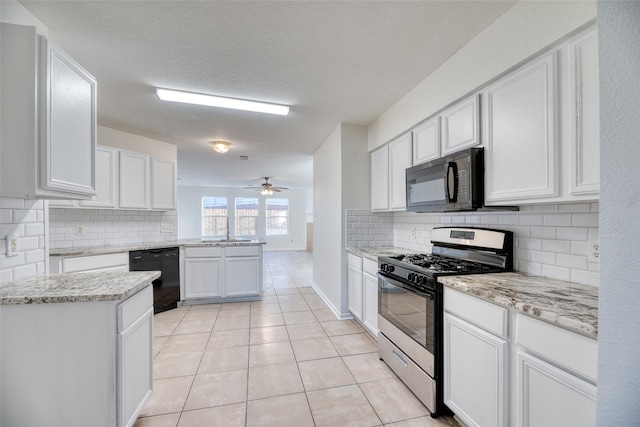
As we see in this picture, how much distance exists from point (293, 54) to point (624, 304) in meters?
2.08

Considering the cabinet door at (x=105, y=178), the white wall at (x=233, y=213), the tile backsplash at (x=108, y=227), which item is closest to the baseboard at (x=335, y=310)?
the tile backsplash at (x=108, y=227)

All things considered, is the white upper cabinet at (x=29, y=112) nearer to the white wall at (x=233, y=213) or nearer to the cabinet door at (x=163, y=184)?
the cabinet door at (x=163, y=184)

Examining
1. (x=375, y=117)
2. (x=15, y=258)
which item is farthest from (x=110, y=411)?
(x=375, y=117)

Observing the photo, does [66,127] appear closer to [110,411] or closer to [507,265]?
[110,411]

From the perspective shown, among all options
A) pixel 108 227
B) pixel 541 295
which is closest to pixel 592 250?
pixel 541 295

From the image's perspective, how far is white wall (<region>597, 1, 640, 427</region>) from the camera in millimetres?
585

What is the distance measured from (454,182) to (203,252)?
3473 millimetres

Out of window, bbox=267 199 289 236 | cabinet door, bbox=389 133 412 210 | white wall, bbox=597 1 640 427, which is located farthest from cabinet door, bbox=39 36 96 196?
window, bbox=267 199 289 236

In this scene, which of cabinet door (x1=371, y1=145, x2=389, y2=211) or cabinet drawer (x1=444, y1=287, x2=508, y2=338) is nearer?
cabinet drawer (x1=444, y1=287, x2=508, y2=338)

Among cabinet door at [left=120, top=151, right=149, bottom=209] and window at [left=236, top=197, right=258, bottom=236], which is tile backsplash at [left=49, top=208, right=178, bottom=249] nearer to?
cabinet door at [left=120, top=151, right=149, bottom=209]

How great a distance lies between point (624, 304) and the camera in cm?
60

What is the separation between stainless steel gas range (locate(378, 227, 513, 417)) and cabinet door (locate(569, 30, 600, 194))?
674mm

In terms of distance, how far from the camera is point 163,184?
158 inches

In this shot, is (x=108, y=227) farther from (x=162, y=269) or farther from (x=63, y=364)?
(x=63, y=364)
